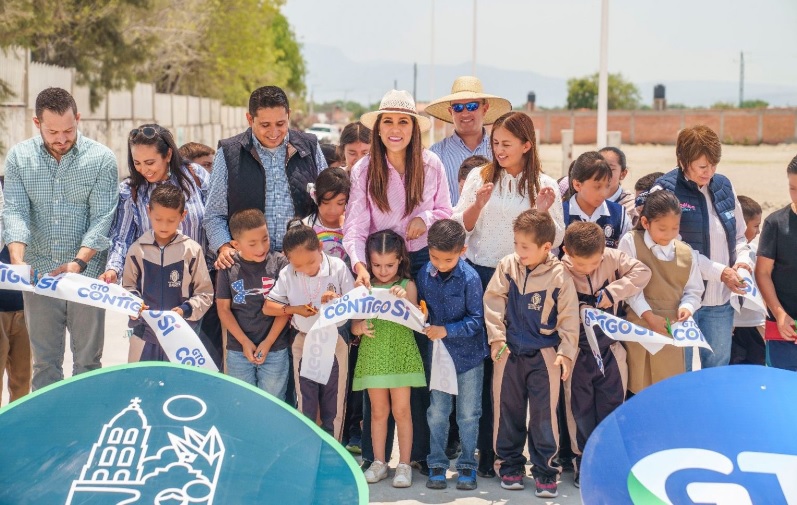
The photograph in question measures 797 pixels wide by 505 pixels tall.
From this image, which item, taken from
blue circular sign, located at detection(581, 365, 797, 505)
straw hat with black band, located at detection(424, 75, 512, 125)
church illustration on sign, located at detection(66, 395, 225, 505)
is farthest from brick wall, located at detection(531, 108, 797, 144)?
church illustration on sign, located at detection(66, 395, 225, 505)

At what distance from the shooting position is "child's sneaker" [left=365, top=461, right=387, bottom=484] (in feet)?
17.9

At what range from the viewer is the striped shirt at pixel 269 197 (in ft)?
18.7

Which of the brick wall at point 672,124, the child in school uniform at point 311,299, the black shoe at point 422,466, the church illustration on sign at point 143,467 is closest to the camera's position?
the church illustration on sign at point 143,467

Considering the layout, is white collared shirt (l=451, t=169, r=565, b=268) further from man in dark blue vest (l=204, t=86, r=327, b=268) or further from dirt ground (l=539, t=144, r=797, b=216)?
dirt ground (l=539, t=144, r=797, b=216)

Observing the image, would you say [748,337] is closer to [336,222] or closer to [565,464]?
[565,464]

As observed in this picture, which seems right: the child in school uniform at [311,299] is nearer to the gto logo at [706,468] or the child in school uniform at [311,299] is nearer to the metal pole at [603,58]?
the gto logo at [706,468]

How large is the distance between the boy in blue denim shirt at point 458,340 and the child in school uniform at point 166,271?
129cm

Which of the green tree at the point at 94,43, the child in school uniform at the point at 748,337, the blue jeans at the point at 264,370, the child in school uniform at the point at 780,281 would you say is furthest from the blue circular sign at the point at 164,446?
the green tree at the point at 94,43

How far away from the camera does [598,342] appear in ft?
17.6

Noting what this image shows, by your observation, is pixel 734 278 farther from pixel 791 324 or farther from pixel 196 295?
pixel 196 295

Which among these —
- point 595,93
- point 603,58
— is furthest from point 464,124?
point 595,93

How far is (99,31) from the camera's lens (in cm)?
2595

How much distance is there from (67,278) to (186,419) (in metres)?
1.94

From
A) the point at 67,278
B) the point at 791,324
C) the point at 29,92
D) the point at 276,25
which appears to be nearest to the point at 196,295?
the point at 67,278
